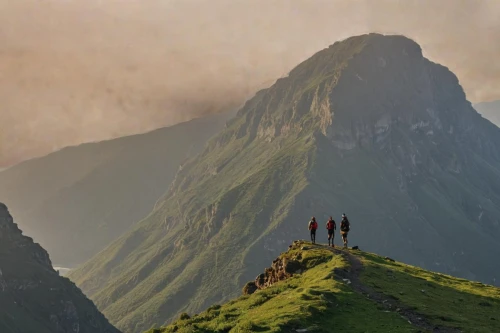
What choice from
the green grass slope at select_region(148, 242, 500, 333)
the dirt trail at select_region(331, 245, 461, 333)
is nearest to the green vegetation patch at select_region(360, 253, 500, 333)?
the green grass slope at select_region(148, 242, 500, 333)

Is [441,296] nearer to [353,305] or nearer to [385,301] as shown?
[385,301]

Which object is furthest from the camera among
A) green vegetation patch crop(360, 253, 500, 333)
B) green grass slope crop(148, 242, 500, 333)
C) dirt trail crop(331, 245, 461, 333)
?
green vegetation patch crop(360, 253, 500, 333)

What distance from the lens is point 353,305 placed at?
1907 inches

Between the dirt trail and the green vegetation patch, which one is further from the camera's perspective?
the green vegetation patch

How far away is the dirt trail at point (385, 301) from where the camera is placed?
46281mm

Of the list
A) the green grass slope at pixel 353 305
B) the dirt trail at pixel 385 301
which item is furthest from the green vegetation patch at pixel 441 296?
the dirt trail at pixel 385 301

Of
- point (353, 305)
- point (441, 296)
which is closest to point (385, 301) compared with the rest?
point (353, 305)

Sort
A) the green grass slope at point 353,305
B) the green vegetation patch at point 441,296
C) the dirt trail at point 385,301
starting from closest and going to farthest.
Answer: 1. the green grass slope at point 353,305
2. the dirt trail at point 385,301
3. the green vegetation patch at point 441,296

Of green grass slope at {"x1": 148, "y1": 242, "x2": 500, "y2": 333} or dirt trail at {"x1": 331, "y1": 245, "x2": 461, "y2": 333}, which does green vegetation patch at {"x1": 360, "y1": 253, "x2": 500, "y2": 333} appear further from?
dirt trail at {"x1": 331, "y1": 245, "x2": 461, "y2": 333}

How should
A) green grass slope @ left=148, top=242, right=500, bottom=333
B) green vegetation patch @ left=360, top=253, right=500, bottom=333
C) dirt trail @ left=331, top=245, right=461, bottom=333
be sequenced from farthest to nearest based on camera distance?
green vegetation patch @ left=360, top=253, right=500, bottom=333 < dirt trail @ left=331, top=245, right=461, bottom=333 < green grass slope @ left=148, top=242, right=500, bottom=333

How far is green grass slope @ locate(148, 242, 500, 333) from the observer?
42625 millimetres

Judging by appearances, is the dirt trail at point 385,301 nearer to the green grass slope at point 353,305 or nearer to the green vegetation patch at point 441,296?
the green grass slope at point 353,305

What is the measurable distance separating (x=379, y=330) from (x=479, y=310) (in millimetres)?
18653

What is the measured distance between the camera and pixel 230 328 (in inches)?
1689
